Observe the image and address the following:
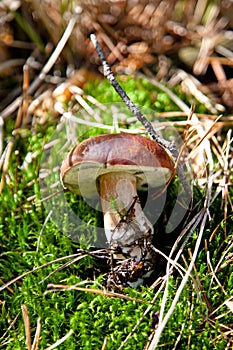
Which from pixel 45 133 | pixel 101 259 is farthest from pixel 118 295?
pixel 45 133

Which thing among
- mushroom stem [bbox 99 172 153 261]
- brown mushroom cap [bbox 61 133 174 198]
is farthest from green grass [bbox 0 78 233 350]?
brown mushroom cap [bbox 61 133 174 198]

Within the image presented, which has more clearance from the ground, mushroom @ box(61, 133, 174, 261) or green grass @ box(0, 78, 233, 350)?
mushroom @ box(61, 133, 174, 261)

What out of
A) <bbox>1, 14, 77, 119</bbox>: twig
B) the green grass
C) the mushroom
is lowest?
the green grass

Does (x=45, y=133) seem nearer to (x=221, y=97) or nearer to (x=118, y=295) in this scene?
(x=221, y=97)

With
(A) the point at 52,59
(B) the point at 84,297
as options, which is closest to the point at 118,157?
(B) the point at 84,297

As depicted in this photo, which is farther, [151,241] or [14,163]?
[14,163]

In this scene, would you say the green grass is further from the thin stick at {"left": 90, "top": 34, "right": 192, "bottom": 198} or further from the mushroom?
the thin stick at {"left": 90, "top": 34, "right": 192, "bottom": 198}

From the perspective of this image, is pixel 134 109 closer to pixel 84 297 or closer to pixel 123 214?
pixel 123 214
